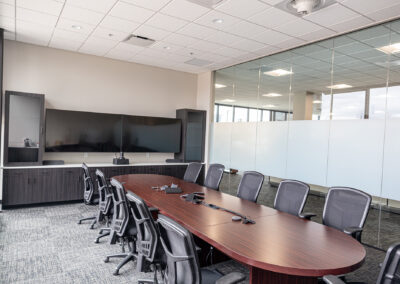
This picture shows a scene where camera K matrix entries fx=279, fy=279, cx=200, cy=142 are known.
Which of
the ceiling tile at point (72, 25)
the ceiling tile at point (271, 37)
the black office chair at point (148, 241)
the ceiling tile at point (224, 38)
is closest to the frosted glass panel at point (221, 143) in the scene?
the ceiling tile at point (224, 38)

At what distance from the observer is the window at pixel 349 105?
4359mm

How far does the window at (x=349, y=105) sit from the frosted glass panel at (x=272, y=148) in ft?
3.44

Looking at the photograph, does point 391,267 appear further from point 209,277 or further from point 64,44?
point 64,44

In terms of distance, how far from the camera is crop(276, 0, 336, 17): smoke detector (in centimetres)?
347

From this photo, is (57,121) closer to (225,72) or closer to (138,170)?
(138,170)

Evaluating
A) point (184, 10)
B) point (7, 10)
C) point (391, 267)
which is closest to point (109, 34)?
point (7, 10)

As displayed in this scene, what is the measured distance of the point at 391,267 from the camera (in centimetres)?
149

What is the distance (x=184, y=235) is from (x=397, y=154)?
366 centimetres

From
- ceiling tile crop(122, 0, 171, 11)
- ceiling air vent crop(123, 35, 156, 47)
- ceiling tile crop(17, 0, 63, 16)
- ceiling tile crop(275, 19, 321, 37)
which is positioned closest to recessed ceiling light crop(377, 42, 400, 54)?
ceiling tile crop(275, 19, 321, 37)

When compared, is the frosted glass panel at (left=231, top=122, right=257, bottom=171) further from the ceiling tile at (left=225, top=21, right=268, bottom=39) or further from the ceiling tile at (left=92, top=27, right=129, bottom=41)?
the ceiling tile at (left=92, top=27, right=129, bottom=41)

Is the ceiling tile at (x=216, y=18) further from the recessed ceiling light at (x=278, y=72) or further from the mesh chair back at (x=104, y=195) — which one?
the mesh chair back at (x=104, y=195)

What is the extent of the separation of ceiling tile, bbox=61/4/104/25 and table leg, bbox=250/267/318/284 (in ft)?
13.5

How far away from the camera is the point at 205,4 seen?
3.74 metres

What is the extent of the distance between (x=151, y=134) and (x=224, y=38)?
3201mm
